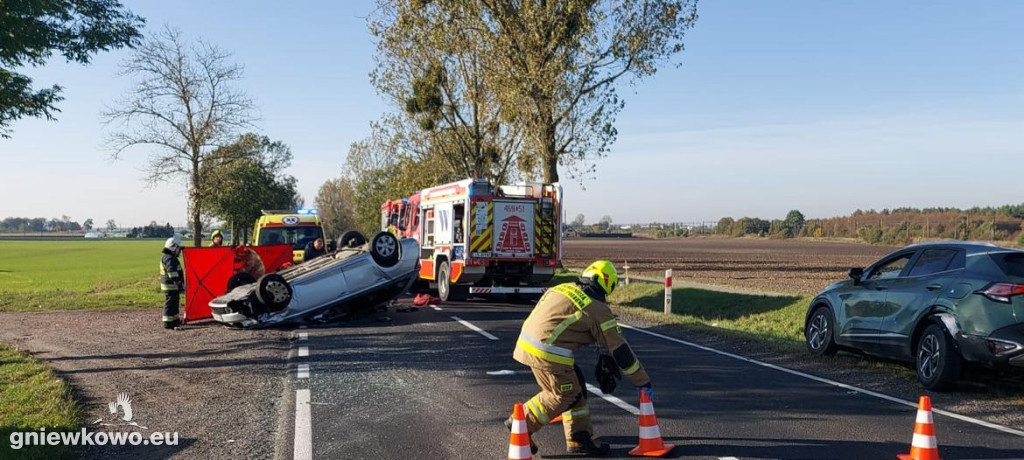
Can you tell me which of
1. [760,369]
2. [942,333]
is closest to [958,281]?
[942,333]

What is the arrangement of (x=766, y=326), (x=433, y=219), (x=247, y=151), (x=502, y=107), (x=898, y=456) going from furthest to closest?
1. (x=502, y=107)
2. (x=247, y=151)
3. (x=433, y=219)
4. (x=766, y=326)
5. (x=898, y=456)

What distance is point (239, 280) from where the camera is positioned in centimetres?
1541

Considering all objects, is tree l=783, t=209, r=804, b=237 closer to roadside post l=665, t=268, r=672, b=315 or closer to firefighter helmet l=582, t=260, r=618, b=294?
roadside post l=665, t=268, r=672, b=315

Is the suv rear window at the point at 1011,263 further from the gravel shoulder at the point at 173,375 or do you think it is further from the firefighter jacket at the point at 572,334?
the gravel shoulder at the point at 173,375

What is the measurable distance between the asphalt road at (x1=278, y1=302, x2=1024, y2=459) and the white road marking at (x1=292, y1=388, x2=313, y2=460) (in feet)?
0.05

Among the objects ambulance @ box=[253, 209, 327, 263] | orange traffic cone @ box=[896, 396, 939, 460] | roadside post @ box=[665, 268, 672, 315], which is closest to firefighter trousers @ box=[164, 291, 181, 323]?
ambulance @ box=[253, 209, 327, 263]

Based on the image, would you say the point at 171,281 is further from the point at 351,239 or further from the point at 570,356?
the point at 570,356

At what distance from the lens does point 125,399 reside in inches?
326

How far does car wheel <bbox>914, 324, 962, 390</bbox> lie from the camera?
8.28 metres

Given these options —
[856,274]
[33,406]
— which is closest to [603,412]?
[856,274]

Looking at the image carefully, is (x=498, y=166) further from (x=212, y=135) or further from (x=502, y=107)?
(x=212, y=135)

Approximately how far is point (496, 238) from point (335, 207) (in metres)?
80.3

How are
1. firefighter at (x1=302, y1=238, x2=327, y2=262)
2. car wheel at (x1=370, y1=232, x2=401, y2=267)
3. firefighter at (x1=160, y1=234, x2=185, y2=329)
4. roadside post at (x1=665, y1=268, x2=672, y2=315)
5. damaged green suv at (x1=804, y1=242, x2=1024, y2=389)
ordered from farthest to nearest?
firefighter at (x1=302, y1=238, x2=327, y2=262)
roadside post at (x1=665, y1=268, x2=672, y2=315)
car wheel at (x1=370, y1=232, x2=401, y2=267)
firefighter at (x1=160, y1=234, x2=185, y2=329)
damaged green suv at (x1=804, y1=242, x2=1024, y2=389)

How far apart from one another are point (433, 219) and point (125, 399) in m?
12.7
